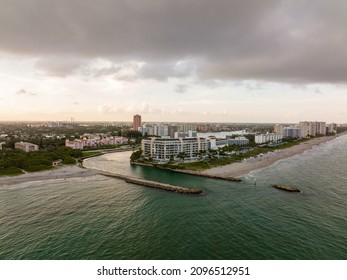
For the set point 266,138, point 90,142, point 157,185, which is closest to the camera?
point 157,185

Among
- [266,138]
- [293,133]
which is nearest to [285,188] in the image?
[266,138]

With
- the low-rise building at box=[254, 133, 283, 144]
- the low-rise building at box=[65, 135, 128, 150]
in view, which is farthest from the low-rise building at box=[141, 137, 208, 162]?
the low-rise building at box=[254, 133, 283, 144]

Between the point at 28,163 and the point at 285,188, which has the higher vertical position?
the point at 28,163

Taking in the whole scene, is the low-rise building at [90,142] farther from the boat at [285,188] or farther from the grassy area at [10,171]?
the boat at [285,188]

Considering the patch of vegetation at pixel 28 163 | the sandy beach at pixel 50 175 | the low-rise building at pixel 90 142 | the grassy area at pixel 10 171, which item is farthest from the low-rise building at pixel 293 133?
the grassy area at pixel 10 171

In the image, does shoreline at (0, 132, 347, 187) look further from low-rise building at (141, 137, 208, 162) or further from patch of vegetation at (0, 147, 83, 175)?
low-rise building at (141, 137, 208, 162)

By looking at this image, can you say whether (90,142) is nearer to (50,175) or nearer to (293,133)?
(50,175)

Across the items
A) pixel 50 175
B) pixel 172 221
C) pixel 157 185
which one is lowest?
pixel 172 221

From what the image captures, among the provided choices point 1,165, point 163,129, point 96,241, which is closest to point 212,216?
point 96,241
